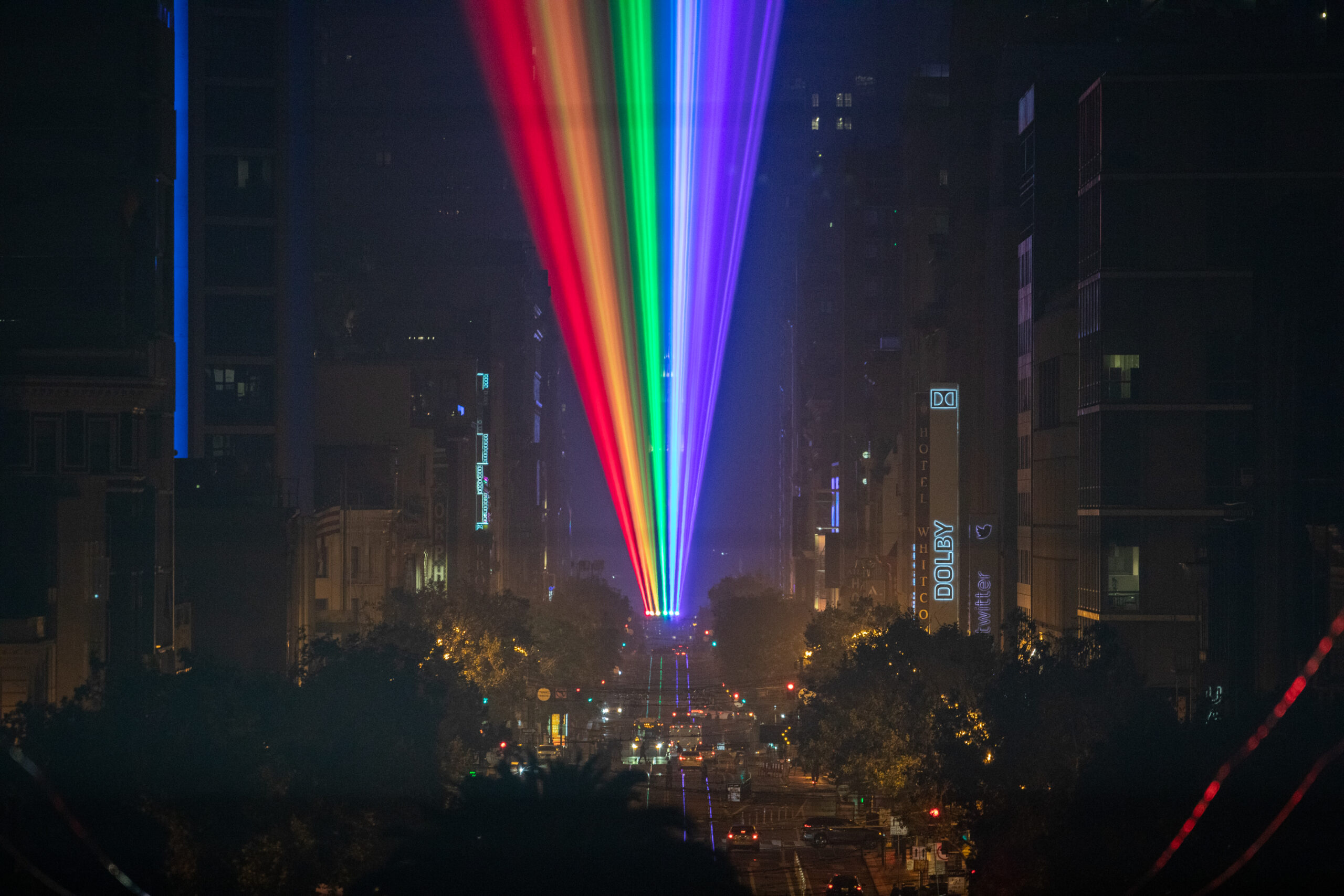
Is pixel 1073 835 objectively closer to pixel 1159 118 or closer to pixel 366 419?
pixel 1159 118

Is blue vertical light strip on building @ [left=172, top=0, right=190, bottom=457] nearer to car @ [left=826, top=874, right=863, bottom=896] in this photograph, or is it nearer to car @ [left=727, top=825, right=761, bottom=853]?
car @ [left=727, top=825, right=761, bottom=853]

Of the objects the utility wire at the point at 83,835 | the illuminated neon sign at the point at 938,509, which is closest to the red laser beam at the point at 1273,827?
the utility wire at the point at 83,835

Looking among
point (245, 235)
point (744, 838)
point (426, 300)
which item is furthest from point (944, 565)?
→ point (426, 300)

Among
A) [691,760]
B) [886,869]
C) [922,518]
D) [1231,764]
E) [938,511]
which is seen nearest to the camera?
[1231,764]

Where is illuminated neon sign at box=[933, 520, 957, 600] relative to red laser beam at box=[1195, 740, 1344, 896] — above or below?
above

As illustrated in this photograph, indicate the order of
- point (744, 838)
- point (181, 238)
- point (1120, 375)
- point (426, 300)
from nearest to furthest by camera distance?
point (744, 838), point (1120, 375), point (181, 238), point (426, 300)

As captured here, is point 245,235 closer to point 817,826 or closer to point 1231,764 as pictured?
point 817,826

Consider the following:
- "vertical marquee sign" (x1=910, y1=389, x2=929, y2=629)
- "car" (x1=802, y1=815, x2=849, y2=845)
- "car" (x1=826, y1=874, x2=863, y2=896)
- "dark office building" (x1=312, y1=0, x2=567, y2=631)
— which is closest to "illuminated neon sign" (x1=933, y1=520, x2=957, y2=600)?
"vertical marquee sign" (x1=910, y1=389, x2=929, y2=629)
